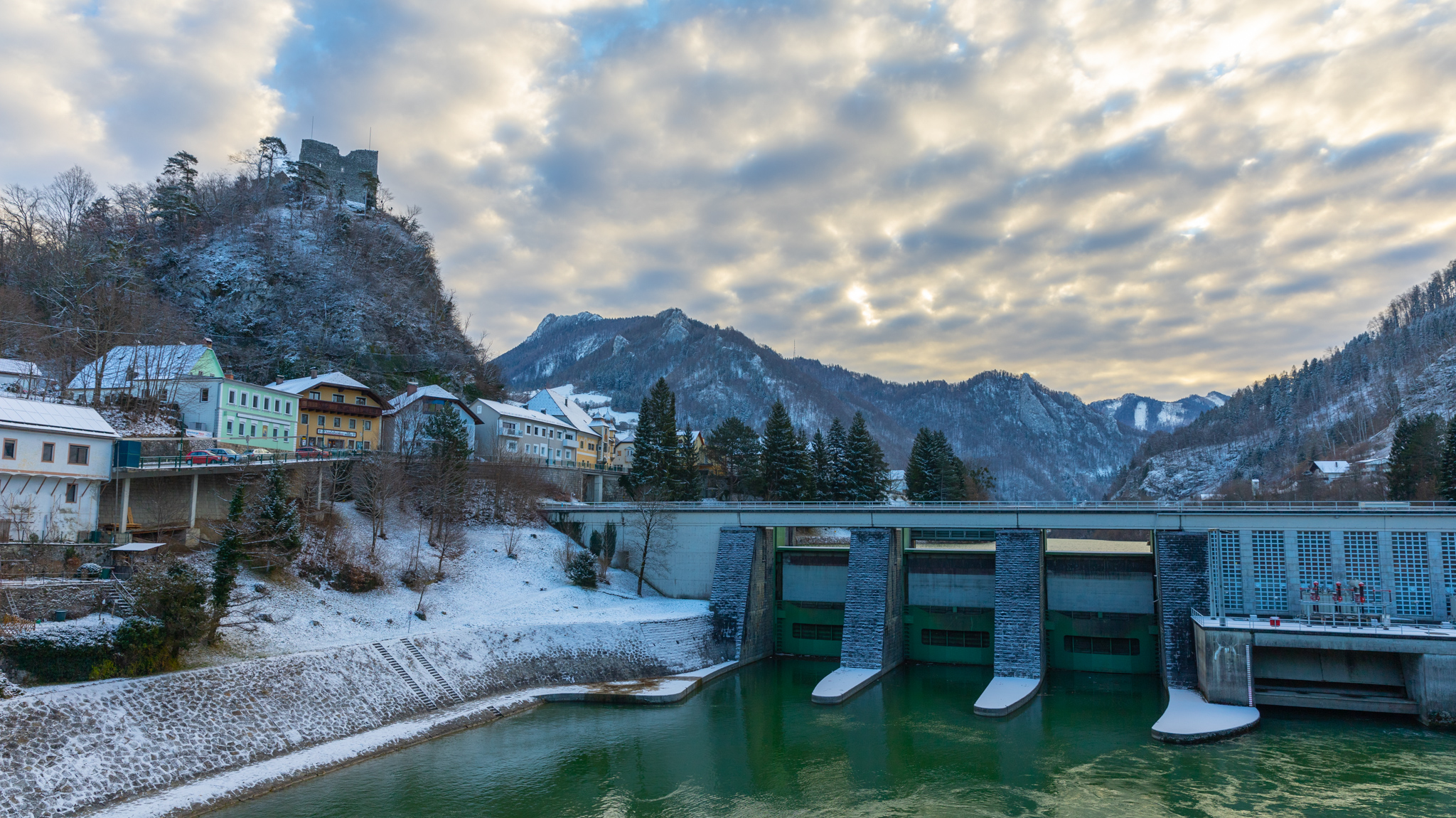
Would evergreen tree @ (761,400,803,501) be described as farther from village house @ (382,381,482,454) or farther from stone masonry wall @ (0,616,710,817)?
stone masonry wall @ (0,616,710,817)

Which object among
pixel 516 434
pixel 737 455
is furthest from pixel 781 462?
pixel 516 434

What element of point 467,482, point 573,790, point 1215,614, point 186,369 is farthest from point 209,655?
point 1215,614

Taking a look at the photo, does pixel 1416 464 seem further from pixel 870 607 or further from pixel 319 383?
pixel 319 383

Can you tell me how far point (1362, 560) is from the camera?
124 feet

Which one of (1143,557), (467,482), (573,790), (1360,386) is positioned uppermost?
(1360,386)

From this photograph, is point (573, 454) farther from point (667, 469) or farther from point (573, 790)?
point (573, 790)

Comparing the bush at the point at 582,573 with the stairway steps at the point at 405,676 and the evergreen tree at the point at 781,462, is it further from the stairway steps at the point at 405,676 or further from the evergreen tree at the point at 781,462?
the evergreen tree at the point at 781,462

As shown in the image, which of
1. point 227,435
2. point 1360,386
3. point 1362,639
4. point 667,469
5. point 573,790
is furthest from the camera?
point 1360,386

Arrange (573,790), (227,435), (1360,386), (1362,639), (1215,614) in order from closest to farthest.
A: (573,790)
(1362,639)
(1215,614)
(227,435)
(1360,386)

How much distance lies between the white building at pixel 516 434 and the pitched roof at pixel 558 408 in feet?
19.1

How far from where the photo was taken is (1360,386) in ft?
561

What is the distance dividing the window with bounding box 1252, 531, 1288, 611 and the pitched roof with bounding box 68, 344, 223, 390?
64.0 m

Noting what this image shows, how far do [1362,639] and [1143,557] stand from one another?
12.0 metres

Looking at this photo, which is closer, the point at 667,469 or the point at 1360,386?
the point at 667,469
